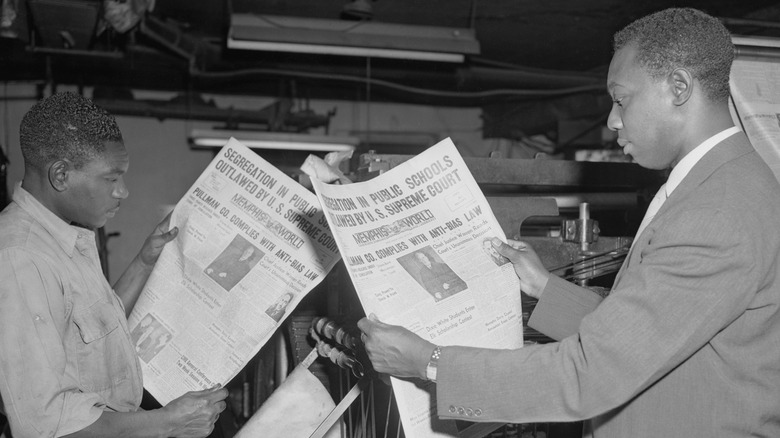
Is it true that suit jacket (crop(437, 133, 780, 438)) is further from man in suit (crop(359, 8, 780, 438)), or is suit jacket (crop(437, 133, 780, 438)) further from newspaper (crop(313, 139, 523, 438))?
newspaper (crop(313, 139, 523, 438))

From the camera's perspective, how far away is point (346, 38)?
15.7 ft

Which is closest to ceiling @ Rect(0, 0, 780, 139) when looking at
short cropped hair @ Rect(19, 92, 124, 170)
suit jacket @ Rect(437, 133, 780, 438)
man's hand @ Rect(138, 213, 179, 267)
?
man's hand @ Rect(138, 213, 179, 267)

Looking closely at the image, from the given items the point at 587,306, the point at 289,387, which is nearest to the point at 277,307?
the point at 289,387

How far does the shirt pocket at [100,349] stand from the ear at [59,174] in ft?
0.98

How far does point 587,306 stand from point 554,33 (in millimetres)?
6139

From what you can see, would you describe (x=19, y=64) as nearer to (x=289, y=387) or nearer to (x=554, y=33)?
(x=554, y=33)

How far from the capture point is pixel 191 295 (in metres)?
2.01

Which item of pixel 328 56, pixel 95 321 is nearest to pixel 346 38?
pixel 328 56

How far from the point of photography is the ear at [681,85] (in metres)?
1.35

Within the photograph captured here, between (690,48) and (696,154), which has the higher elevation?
(690,48)

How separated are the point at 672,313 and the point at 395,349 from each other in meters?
0.50

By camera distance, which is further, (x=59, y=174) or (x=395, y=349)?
(x=59, y=174)

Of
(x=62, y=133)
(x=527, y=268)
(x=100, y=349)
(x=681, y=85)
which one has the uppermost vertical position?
(x=681, y=85)

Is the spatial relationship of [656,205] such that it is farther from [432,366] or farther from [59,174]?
[59,174]
